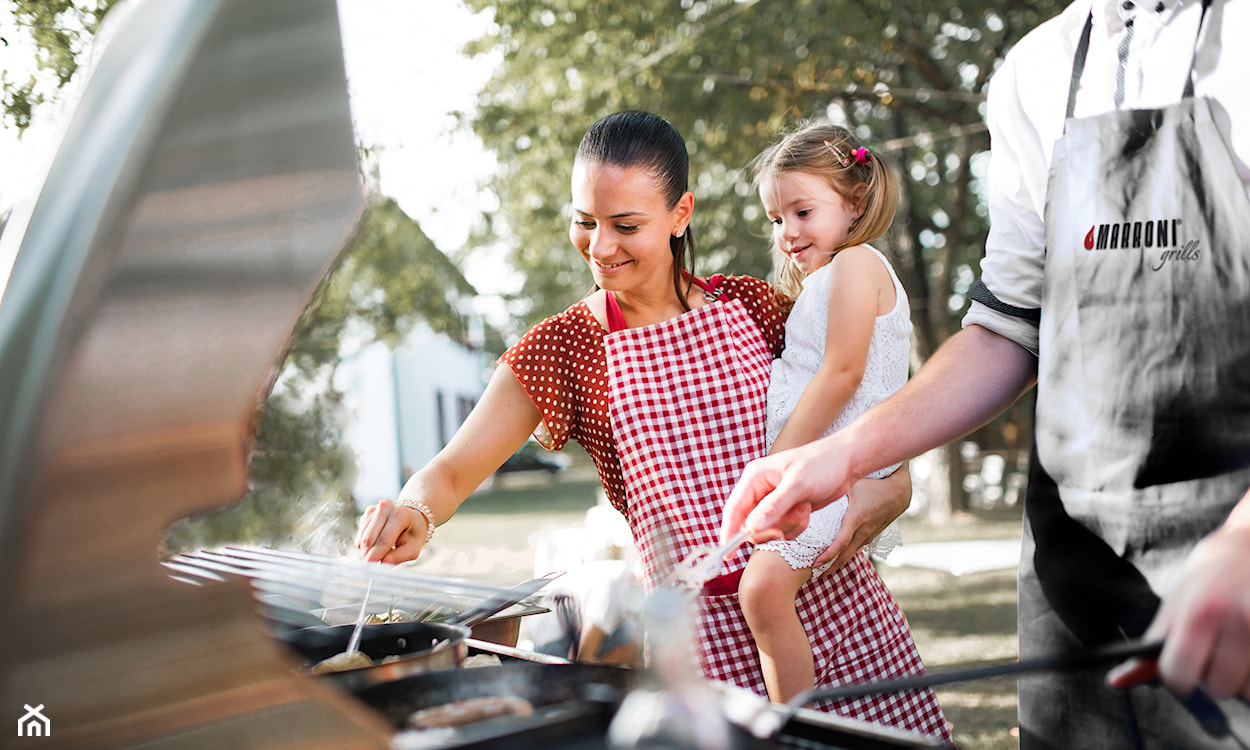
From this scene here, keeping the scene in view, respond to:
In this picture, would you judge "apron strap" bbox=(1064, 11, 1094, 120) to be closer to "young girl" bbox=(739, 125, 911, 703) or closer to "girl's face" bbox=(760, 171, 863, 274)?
"young girl" bbox=(739, 125, 911, 703)

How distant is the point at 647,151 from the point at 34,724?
1.65 m

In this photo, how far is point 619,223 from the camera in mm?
2061

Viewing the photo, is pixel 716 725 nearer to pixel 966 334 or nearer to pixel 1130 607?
pixel 1130 607

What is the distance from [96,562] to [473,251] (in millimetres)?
17247

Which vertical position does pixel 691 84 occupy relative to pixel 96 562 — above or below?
above

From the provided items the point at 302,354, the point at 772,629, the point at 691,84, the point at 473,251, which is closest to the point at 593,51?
the point at 691,84

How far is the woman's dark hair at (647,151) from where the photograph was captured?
2.06 metres

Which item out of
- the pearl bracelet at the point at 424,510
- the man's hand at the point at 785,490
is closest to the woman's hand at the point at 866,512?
the man's hand at the point at 785,490

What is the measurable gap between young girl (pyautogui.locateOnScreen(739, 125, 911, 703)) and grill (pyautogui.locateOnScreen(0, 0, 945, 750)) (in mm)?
1051

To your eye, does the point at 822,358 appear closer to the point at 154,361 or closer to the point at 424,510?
the point at 424,510

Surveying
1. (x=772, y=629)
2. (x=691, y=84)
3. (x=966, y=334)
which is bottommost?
(x=772, y=629)

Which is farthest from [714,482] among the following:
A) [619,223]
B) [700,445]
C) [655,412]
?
[619,223]

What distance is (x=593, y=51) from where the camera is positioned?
10211 mm

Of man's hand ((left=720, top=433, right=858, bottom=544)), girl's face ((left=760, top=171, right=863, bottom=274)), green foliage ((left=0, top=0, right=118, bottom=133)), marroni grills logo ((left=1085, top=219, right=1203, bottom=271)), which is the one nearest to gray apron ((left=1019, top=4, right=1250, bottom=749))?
marroni grills logo ((left=1085, top=219, right=1203, bottom=271))
